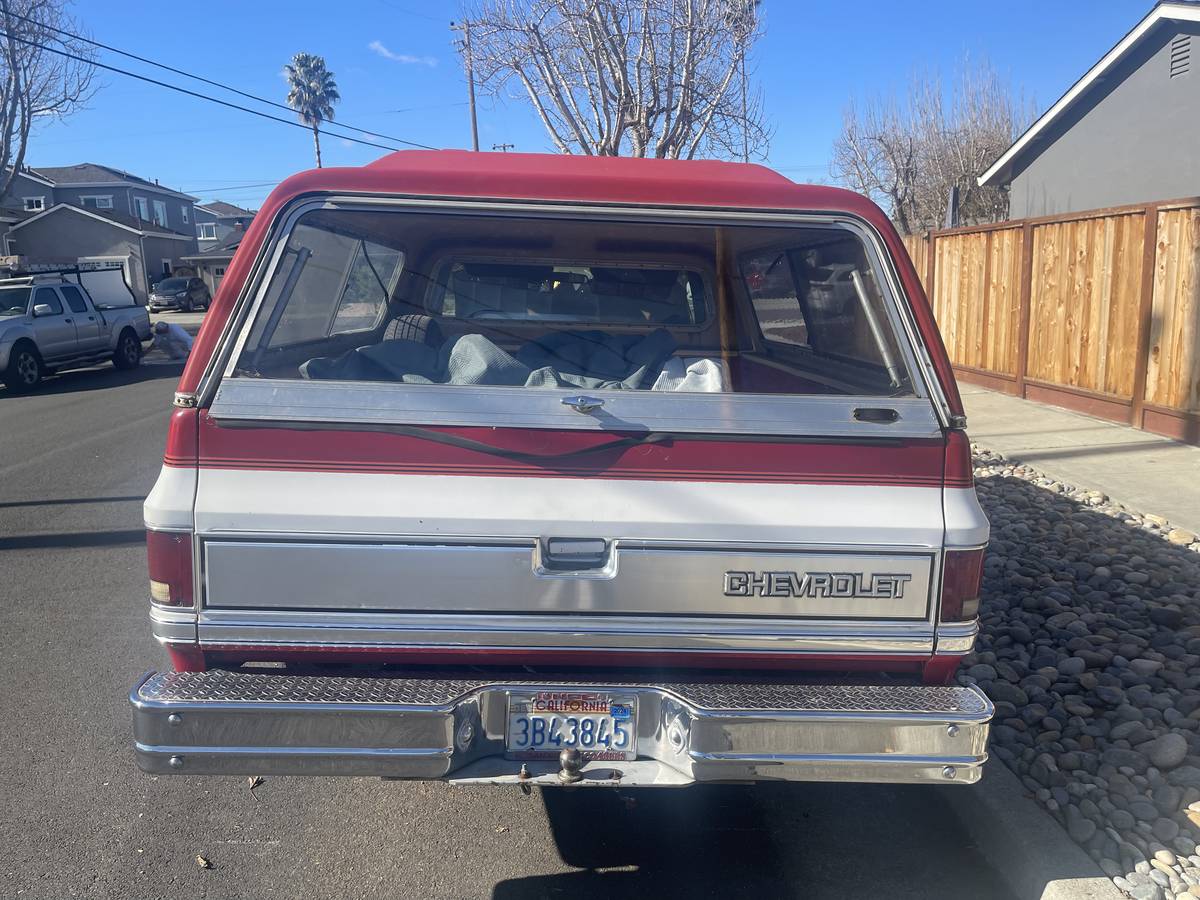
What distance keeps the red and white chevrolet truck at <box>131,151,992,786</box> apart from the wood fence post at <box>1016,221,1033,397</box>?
882 centimetres

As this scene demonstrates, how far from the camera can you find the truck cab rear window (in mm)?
3127

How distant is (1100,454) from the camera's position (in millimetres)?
8305

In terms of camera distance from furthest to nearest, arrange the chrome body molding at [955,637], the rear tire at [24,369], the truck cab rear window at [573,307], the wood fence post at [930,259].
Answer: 1. the rear tire at [24,369]
2. the wood fence post at [930,259]
3. the truck cab rear window at [573,307]
4. the chrome body molding at [955,637]

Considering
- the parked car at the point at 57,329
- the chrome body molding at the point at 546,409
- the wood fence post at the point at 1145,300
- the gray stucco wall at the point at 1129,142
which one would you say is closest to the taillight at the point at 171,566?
the chrome body molding at the point at 546,409

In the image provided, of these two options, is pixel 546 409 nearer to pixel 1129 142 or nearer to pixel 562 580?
pixel 562 580

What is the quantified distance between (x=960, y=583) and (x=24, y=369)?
55.0 feet

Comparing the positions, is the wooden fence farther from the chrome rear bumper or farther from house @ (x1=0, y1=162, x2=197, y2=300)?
house @ (x1=0, y1=162, x2=197, y2=300)

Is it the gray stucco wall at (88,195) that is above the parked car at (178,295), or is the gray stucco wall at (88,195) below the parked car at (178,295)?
above

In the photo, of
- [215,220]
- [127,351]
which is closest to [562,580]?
[127,351]

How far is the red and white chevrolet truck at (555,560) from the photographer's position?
2.59 meters

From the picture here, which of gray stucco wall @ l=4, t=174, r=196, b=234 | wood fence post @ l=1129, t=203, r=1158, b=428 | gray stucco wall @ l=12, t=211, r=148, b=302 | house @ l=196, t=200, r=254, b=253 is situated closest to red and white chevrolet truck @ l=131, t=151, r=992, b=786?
wood fence post @ l=1129, t=203, r=1158, b=428

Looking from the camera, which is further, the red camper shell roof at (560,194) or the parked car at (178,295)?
the parked car at (178,295)

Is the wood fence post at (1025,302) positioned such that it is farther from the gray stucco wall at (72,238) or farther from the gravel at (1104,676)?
the gray stucco wall at (72,238)

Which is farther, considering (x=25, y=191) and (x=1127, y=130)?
(x=25, y=191)
